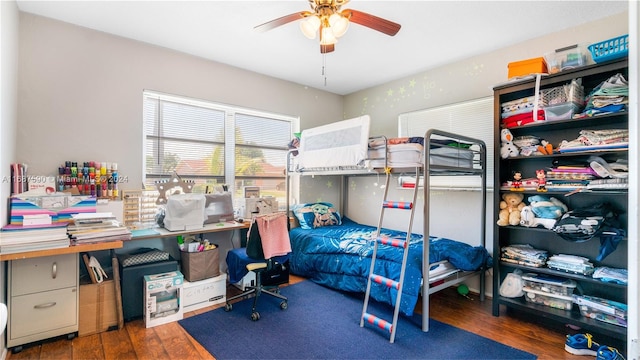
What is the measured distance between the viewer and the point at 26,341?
6.95 ft

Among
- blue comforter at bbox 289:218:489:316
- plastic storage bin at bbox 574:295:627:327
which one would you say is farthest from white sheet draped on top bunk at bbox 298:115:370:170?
plastic storage bin at bbox 574:295:627:327

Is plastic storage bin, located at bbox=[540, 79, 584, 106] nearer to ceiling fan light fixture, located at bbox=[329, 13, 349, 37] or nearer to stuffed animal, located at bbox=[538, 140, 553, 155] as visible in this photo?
stuffed animal, located at bbox=[538, 140, 553, 155]

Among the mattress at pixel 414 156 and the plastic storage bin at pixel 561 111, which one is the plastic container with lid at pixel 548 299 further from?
the plastic storage bin at pixel 561 111

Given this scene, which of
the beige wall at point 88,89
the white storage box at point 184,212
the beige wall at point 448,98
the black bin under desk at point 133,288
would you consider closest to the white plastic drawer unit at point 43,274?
the black bin under desk at point 133,288

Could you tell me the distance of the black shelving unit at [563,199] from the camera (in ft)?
7.37

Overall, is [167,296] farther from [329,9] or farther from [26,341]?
[329,9]

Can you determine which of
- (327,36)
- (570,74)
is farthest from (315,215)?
(570,74)

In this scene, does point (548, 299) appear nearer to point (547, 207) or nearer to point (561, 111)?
point (547, 207)

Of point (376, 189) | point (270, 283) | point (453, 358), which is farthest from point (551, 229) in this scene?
point (270, 283)

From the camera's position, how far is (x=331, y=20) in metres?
1.95

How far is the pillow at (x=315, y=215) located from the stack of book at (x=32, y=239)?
93.2 inches

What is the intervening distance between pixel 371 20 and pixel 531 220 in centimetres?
206

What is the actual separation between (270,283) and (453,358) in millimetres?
1861

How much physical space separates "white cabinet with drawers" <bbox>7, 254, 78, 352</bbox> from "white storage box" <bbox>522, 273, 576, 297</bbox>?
11.9ft
